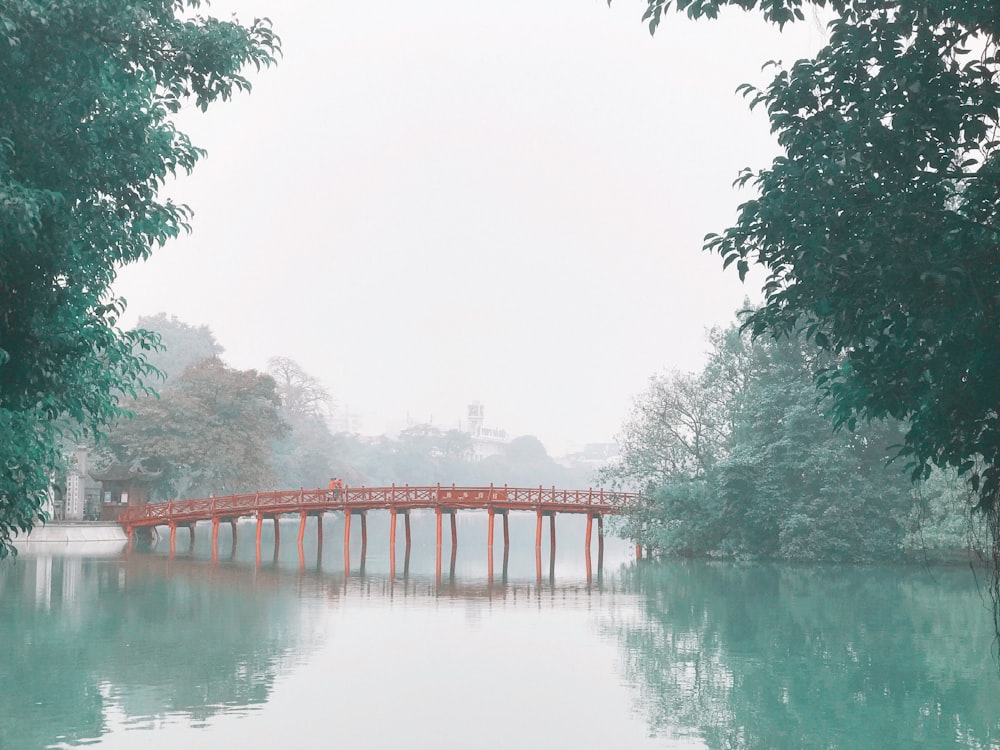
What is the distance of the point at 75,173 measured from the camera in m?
12.0

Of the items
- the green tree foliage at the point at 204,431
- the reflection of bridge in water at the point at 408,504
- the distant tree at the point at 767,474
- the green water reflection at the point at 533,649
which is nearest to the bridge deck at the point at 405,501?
the reflection of bridge in water at the point at 408,504

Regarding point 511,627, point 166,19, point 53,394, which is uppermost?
point 166,19

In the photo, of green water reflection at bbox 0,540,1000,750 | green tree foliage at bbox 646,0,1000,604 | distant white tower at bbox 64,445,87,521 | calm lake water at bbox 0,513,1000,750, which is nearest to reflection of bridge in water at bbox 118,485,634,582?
green water reflection at bbox 0,540,1000,750

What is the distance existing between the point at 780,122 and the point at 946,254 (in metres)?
2.18

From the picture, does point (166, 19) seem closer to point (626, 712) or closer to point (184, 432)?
point (626, 712)

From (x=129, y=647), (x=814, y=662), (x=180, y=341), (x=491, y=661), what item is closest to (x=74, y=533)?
(x=129, y=647)

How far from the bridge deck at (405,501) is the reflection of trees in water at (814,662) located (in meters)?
9.87

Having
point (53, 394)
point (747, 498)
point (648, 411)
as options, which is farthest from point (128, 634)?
point (648, 411)

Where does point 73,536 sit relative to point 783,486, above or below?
below

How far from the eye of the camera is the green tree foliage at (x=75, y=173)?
432 inches

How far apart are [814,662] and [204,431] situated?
155ft

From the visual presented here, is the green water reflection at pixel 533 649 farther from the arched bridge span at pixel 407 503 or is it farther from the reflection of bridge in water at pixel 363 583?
the arched bridge span at pixel 407 503

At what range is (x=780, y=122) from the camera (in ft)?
36.2

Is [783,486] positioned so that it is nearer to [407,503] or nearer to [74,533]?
[407,503]
